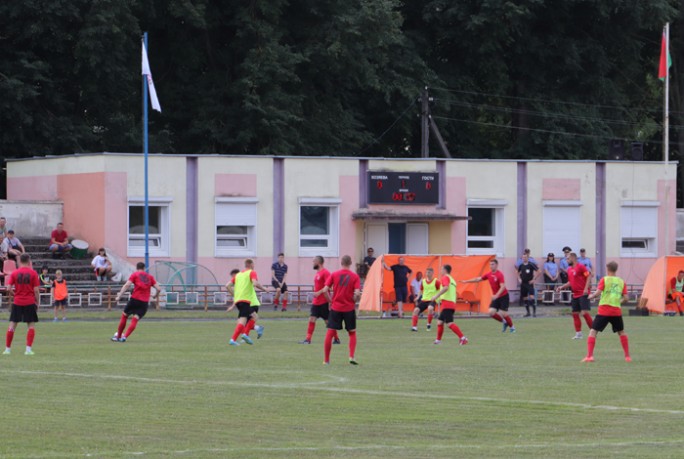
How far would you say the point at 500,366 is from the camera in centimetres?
2378

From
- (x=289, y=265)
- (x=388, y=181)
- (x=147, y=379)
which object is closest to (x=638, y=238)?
(x=388, y=181)

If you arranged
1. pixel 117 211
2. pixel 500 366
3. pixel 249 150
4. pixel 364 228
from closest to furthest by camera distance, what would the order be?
1. pixel 500 366
2. pixel 117 211
3. pixel 364 228
4. pixel 249 150

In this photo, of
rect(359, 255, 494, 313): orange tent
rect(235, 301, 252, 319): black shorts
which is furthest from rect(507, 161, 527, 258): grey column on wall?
rect(235, 301, 252, 319): black shorts

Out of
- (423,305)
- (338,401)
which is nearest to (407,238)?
(423,305)

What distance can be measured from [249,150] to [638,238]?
15660mm

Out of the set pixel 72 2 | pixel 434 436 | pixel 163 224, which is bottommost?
pixel 434 436

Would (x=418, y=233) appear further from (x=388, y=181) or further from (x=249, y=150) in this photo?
(x=249, y=150)

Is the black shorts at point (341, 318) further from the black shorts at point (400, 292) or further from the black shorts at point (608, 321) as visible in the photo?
the black shorts at point (400, 292)

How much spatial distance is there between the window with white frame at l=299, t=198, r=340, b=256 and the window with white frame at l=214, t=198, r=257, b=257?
174cm

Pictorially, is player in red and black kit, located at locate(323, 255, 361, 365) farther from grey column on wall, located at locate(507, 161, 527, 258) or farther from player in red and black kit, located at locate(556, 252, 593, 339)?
grey column on wall, located at locate(507, 161, 527, 258)

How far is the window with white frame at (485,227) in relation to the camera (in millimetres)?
52375

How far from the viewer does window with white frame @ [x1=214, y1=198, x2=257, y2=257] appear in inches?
1934

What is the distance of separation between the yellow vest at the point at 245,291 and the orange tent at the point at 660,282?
63.2ft

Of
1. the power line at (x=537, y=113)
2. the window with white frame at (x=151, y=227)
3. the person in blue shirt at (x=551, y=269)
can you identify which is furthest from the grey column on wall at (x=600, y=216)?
the window with white frame at (x=151, y=227)
